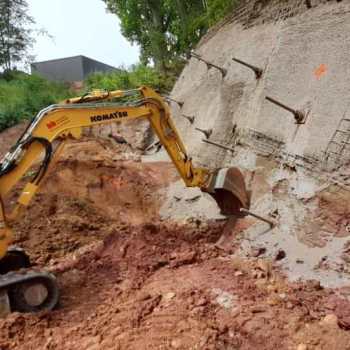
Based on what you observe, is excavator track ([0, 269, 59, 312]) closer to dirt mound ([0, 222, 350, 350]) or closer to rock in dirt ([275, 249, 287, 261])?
dirt mound ([0, 222, 350, 350])

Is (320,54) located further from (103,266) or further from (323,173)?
(103,266)

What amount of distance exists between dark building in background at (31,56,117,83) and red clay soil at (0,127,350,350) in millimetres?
21889

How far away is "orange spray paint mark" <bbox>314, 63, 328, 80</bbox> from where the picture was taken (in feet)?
20.9

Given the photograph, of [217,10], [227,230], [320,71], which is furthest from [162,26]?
[227,230]

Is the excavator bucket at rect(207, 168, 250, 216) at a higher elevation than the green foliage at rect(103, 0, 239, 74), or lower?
lower

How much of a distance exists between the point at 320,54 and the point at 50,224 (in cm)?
484

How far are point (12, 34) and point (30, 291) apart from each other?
2184cm

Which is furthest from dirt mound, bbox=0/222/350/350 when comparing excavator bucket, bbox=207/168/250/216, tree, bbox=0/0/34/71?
tree, bbox=0/0/34/71

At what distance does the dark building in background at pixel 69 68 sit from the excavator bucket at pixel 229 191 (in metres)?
23.0

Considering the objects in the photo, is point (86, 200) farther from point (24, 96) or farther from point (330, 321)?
point (24, 96)

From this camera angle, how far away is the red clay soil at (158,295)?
12.3ft

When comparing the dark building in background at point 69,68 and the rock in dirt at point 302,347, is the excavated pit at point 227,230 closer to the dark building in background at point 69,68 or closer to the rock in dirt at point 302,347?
the rock in dirt at point 302,347

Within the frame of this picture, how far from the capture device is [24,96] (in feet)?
52.2

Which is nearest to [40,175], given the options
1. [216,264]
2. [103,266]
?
[103,266]
